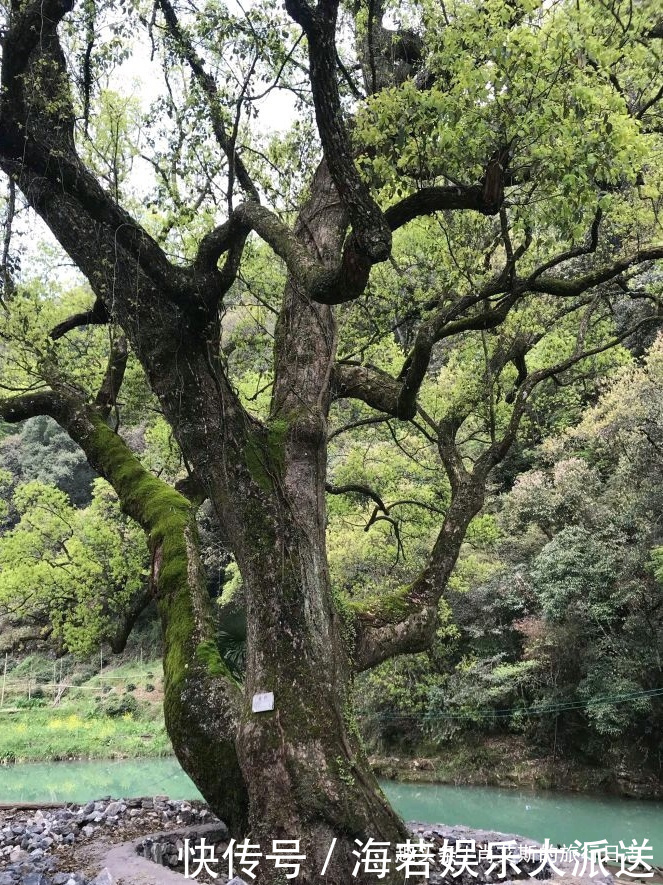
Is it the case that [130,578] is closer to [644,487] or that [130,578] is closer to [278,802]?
[278,802]

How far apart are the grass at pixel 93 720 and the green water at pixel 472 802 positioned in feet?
6.64

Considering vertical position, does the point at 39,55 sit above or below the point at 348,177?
above

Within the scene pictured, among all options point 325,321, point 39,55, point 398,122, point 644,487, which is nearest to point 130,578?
point 325,321

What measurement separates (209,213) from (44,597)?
6066 millimetres

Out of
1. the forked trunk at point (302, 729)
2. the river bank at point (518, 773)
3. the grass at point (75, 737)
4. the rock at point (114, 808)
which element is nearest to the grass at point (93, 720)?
the grass at point (75, 737)

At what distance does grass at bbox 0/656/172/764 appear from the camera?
17.0m

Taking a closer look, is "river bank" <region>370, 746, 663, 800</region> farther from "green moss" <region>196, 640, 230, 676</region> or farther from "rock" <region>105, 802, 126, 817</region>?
"green moss" <region>196, 640, 230, 676</region>

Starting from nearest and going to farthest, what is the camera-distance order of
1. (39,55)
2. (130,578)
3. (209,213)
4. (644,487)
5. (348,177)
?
(348,177)
(39,55)
(209,213)
(130,578)
(644,487)

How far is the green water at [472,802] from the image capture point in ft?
29.6

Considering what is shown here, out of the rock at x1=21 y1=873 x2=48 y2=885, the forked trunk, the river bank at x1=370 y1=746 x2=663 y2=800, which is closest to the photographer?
the forked trunk

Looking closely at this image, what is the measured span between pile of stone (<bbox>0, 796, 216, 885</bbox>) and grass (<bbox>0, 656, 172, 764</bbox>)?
12.4 meters

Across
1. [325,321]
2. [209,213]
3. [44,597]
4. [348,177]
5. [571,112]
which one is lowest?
[44,597]

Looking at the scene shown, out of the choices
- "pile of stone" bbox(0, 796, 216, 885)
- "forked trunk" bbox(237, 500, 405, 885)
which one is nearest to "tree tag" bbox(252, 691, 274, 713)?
"forked trunk" bbox(237, 500, 405, 885)

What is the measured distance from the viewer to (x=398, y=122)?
345 cm
